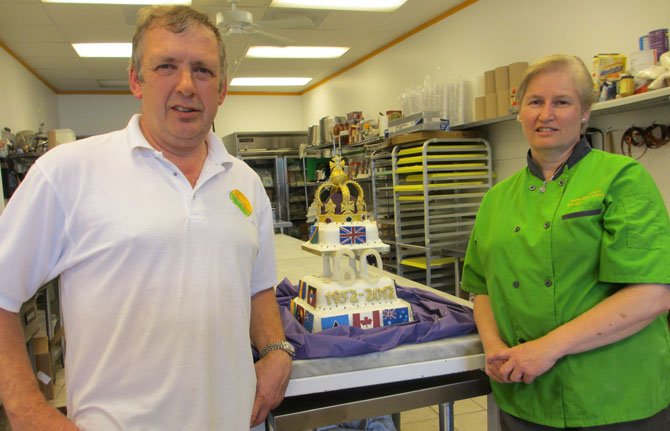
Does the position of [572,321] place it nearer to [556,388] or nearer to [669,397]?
[556,388]

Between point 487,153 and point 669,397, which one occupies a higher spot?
point 487,153

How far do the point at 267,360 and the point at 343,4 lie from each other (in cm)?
421

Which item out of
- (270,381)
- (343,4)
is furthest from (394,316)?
(343,4)

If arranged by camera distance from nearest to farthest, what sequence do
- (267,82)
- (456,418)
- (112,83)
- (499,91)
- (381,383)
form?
(381,383)
(456,418)
(499,91)
(112,83)
(267,82)

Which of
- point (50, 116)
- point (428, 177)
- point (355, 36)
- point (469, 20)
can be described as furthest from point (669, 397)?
point (50, 116)

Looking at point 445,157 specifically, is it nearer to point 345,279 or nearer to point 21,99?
point 345,279

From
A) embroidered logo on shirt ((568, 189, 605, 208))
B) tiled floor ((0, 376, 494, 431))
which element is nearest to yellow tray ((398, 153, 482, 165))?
tiled floor ((0, 376, 494, 431))

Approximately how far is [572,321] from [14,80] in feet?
22.1

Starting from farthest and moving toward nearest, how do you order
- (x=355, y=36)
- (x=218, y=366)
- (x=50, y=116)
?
(x=50, y=116) → (x=355, y=36) → (x=218, y=366)

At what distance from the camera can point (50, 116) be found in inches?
312

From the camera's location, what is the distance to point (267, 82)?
28.0ft

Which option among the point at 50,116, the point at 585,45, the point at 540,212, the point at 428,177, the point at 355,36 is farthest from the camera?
the point at 50,116

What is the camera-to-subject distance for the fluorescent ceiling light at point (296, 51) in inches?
250

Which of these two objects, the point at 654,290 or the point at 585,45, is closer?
the point at 654,290
